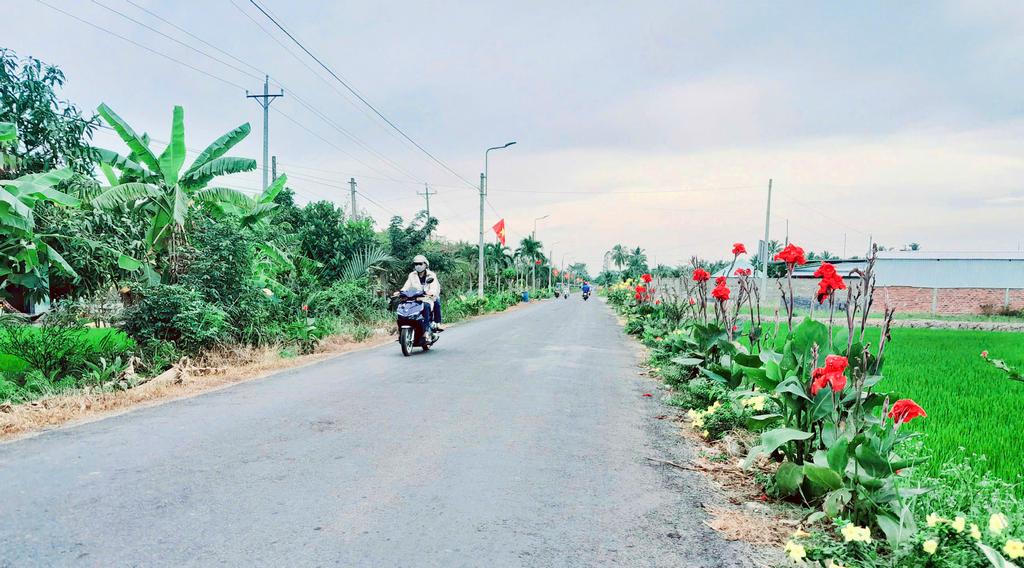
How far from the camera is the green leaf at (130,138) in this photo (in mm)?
11359

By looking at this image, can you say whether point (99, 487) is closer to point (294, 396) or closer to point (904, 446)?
point (294, 396)

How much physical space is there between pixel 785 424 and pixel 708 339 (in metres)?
3.16

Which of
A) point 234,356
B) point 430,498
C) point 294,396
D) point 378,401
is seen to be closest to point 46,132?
point 234,356

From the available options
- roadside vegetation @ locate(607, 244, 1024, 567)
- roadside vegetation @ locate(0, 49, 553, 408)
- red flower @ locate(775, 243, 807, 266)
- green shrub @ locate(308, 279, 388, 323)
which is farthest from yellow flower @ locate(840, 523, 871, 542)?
green shrub @ locate(308, 279, 388, 323)

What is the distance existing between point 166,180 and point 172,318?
13.7 ft

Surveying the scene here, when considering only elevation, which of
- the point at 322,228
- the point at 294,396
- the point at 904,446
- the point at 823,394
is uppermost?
the point at 322,228

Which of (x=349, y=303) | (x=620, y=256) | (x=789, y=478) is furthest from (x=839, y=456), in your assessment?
(x=620, y=256)

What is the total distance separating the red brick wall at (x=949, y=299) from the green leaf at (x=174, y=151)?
28.7 metres

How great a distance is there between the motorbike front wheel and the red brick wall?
83.0 ft

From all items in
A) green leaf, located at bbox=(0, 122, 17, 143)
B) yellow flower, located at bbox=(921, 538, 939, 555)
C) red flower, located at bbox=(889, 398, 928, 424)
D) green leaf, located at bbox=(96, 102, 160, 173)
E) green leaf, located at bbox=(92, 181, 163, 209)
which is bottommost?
yellow flower, located at bbox=(921, 538, 939, 555)

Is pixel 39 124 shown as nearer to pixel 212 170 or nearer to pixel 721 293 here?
pixel 212 170

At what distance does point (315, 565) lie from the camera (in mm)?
2943

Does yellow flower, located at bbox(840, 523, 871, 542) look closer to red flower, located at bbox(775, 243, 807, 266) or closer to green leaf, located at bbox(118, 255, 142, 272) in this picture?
red flower, located at bbox(775, 243, 807, 266)

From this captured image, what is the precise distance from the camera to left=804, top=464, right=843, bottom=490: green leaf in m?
3.44
